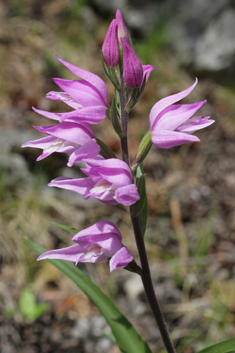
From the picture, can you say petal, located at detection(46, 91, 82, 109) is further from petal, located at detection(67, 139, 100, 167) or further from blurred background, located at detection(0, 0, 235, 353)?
blurred background, located at detection(0, 0, 235, 353)

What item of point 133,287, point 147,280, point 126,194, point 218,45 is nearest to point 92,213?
point 133,287

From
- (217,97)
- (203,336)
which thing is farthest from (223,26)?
(203,336)

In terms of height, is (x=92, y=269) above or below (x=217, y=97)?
below

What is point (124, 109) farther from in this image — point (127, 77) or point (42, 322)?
point (42, 322)

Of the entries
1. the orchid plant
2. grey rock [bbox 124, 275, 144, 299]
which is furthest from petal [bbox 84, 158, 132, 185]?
grey rock [bbox 124, 275, 144, 299]

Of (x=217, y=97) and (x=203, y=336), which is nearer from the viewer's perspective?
(x=203, y=336)

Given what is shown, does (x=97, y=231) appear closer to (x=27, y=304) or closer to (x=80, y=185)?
(x=80, y=185)
